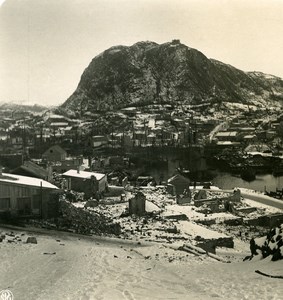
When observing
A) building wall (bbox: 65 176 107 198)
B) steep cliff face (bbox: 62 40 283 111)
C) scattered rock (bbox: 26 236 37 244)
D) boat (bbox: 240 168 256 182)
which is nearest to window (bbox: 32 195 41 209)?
scattered rock (bbox: 26 236 37 244)

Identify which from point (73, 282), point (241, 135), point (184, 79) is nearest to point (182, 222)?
point (73, 282)

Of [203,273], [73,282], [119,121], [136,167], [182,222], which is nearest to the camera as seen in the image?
[73,282]

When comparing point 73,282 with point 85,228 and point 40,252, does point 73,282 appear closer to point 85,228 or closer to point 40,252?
point 40,252

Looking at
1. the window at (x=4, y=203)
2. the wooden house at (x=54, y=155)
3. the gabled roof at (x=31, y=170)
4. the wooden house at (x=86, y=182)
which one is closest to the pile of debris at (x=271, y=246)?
the window at (x=4, y=203)

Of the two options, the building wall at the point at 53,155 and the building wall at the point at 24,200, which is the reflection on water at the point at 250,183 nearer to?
the building wall at the point at 53,155

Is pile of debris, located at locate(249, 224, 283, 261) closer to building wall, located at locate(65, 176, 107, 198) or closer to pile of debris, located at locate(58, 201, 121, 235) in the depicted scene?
pile of debris, located at locate(58, 201, 121, 235)

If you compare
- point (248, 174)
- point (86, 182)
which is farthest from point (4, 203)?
→ point (248, 174)
